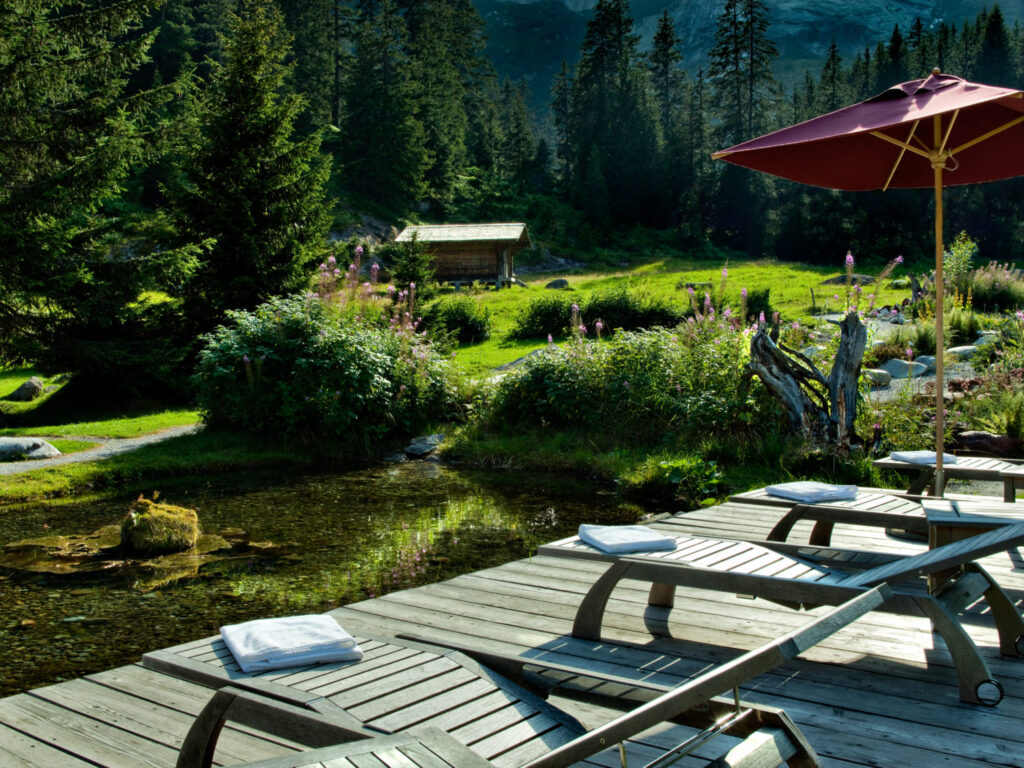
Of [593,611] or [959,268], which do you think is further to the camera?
[959,268]

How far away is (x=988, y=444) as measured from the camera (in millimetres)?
7461

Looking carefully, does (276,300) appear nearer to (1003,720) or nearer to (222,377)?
(222,377)

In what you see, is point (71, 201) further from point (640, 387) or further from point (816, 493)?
point (816, 493)

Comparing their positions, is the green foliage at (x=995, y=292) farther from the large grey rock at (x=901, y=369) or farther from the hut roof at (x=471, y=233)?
the hut roof at (x=471, y=233)

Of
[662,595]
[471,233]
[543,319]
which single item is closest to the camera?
[662,595]

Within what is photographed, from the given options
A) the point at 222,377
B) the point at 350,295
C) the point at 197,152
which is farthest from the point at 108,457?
the point at 197,152

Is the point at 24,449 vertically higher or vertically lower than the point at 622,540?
lower

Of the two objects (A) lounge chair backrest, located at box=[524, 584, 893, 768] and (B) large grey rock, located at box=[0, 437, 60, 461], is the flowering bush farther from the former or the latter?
(A) lounge chair backrest, located at box=[524, 584, 893, 768]

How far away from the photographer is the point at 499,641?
329 centimetres

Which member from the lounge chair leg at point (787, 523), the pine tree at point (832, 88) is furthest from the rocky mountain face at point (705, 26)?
the lounge chair leg at point (787, 523)

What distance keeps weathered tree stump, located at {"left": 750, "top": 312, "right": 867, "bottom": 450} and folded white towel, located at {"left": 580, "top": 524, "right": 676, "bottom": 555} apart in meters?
4.73

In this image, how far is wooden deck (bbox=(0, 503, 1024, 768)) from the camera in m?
2.35

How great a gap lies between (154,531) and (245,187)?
30.5ft

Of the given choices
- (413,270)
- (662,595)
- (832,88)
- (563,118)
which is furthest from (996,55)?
(662,595)
